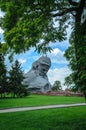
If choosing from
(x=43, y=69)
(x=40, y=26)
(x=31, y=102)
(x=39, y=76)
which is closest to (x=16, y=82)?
(x=31, y=102)

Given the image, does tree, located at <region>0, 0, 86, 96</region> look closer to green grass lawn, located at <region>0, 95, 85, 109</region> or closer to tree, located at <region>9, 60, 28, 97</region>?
green grass lawn, located at <region>0, 95, 85, 109</region>

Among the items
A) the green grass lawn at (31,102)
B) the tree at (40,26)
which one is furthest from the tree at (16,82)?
the tree at (40,26)

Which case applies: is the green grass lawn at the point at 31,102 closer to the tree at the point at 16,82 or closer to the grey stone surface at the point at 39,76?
the tree at the point at 16,82

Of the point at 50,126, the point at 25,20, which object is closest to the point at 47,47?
the point at 25,20

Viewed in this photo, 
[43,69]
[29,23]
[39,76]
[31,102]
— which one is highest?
[43,69]

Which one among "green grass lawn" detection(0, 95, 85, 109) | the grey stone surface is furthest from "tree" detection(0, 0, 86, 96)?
the grey stone surface

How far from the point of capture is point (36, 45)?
12.1 meters

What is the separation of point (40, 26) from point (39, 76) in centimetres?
6161

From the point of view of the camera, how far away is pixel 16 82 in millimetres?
48906

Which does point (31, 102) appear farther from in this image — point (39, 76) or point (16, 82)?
point (39, 76)

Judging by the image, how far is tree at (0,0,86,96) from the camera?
35.5ft

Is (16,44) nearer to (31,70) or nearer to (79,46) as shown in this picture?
(79,46)

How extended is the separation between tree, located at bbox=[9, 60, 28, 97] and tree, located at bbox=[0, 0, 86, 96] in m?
34.2

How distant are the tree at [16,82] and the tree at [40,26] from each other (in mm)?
34209
